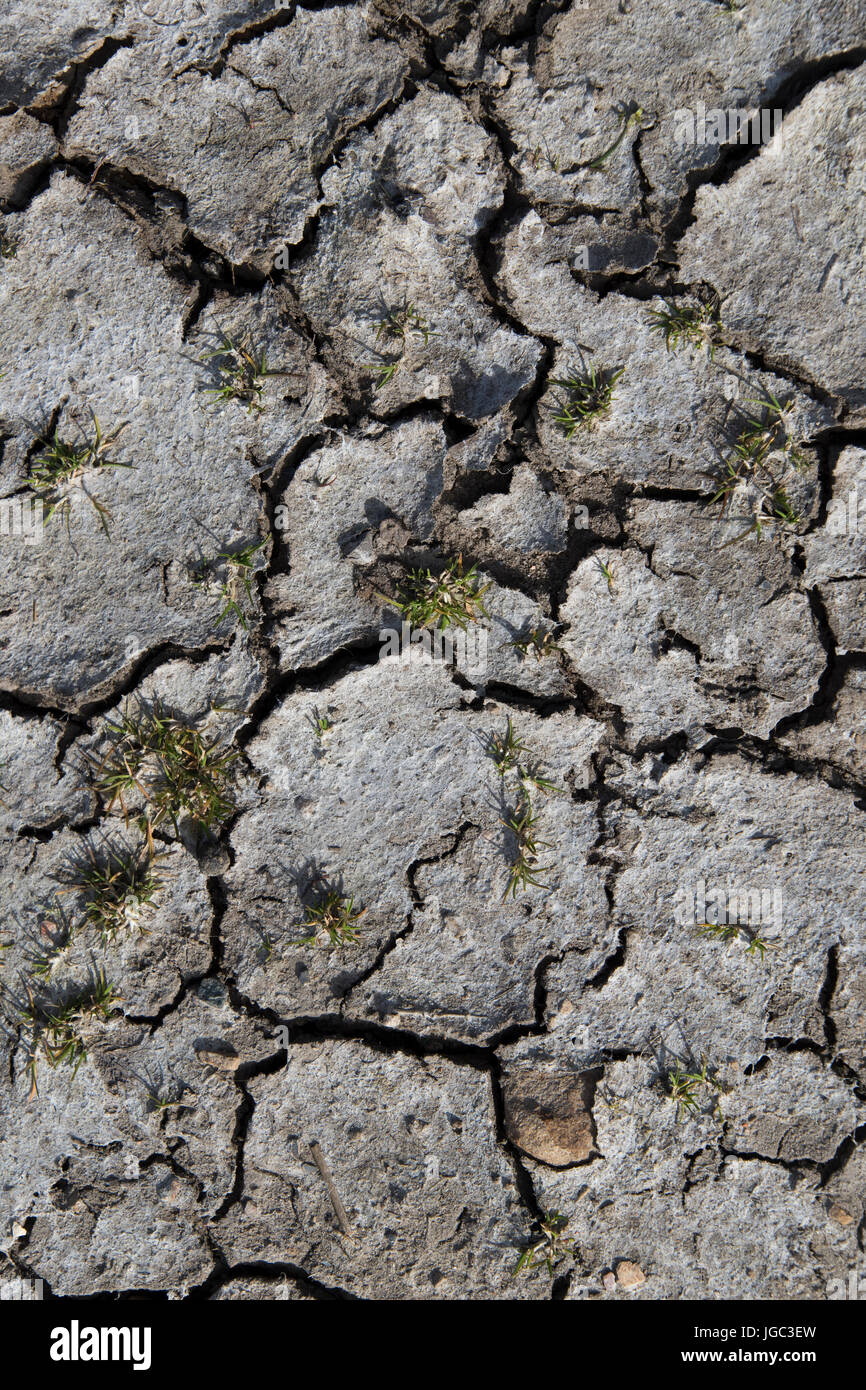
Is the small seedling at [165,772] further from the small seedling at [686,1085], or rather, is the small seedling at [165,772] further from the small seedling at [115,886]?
the small seedling at [686,1085]

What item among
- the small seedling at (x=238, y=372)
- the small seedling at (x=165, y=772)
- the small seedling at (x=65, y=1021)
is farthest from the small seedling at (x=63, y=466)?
the small seedling at (x=65, y=1021)

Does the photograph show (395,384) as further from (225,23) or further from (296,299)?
(225,23)

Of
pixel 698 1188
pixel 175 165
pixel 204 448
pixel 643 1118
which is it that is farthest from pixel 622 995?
pixel 175 165

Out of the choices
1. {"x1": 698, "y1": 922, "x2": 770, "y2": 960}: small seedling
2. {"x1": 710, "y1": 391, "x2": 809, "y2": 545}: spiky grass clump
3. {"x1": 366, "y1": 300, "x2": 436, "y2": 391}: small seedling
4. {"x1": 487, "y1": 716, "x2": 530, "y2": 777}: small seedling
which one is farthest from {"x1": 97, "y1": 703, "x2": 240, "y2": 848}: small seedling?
{"x1": 710, "y1": 391, "x2": 809, "y2": 545}: spiky grass clump

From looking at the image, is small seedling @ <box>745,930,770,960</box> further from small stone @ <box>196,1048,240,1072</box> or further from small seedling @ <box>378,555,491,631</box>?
small stone @ <box>196,1048,240,1072</box>

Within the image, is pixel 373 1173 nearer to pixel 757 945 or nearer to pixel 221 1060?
pixel 221 1060

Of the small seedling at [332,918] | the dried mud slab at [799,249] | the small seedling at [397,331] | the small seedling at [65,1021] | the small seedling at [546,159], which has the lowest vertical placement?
the small seedling at [65,1021]

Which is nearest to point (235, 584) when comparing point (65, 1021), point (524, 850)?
point (524, 850)
